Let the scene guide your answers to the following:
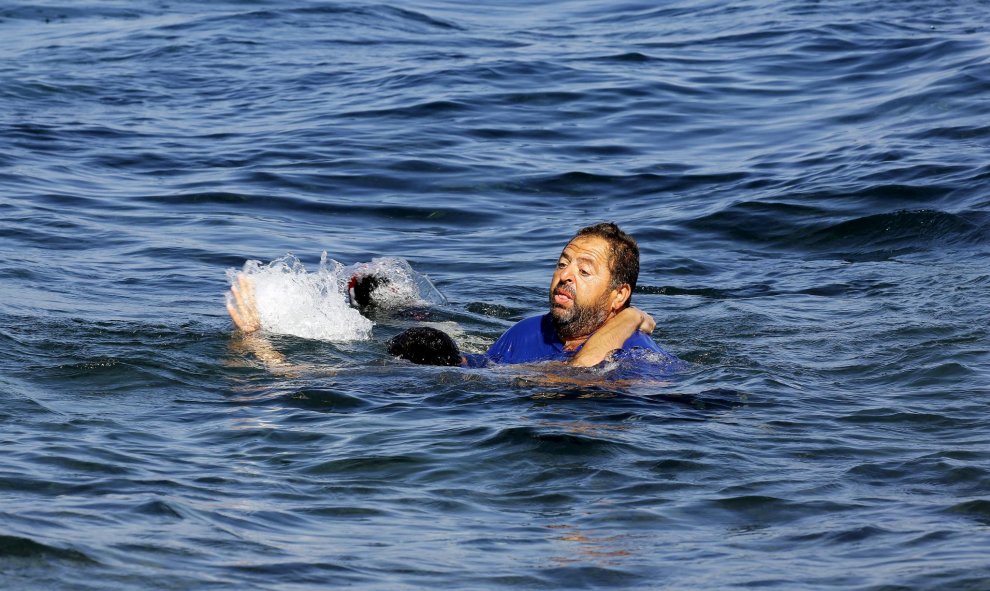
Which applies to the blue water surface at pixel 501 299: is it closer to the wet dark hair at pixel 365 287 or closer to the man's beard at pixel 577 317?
the wet dark hair at pixel 365 287

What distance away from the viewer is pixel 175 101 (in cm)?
1989

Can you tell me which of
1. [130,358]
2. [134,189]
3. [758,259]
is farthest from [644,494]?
[134,189]

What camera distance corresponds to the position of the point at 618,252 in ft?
27.9

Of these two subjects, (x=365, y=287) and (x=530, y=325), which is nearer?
(x=530, y=325)

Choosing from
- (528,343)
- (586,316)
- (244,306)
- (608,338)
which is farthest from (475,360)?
(244,306)

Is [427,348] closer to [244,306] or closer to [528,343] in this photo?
[528,343]

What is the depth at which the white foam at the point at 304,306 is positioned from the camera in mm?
9422

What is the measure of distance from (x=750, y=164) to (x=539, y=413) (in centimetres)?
882

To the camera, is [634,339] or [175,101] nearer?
[634,339]

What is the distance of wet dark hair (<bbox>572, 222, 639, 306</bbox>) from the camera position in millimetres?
8500

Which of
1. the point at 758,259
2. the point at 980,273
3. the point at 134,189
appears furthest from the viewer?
the point at 134,189

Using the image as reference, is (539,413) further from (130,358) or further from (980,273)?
(980,273)

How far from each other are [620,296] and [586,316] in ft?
0.87

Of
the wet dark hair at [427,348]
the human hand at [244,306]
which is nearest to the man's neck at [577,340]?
the wet dark hair at [427,348]
